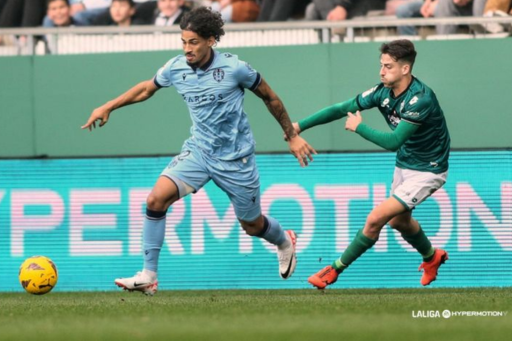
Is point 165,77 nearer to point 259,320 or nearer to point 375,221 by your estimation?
point 375,221

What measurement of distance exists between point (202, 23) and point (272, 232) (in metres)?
1.98

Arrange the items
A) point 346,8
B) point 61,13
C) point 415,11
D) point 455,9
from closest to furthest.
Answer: point 455,9 → point 415,11 → point 346,8 → point 61,13

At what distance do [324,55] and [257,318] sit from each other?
5.86m

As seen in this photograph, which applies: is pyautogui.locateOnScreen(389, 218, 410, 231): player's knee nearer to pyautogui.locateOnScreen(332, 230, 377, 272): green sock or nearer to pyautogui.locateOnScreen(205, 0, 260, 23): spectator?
pyautogui.locateOnScreen(332, 230, 377, 272): green sock

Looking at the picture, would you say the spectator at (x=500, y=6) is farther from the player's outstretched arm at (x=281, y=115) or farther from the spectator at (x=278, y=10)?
the player's outstretched arm at (x=281, y=115)

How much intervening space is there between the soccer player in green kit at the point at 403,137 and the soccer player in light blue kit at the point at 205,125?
0.60 m

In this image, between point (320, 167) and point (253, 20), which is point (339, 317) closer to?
point (320, 167)

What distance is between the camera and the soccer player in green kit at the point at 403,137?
9.12m

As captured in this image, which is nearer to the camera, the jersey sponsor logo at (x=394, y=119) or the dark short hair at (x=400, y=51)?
the dark short hair at (x=400, y=51)

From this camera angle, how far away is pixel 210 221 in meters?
12.2

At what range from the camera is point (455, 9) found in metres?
12.0

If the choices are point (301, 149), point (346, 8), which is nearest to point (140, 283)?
point (301, 149)

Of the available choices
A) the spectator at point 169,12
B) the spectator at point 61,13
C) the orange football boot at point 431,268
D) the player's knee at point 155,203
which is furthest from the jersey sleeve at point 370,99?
the spectator at point 61,13

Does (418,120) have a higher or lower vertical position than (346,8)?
lower
